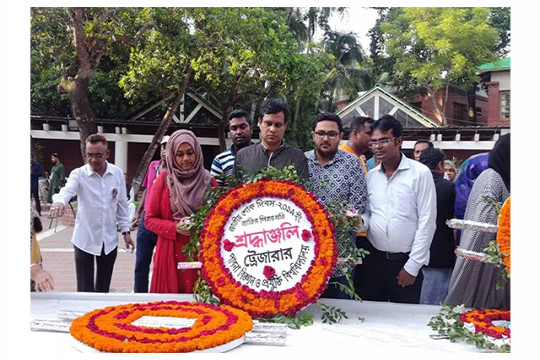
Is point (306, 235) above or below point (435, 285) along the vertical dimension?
above

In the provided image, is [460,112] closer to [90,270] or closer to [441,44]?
[441,44]

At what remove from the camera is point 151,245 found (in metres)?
3.53

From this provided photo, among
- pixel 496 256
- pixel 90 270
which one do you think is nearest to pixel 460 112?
pixel 90 270

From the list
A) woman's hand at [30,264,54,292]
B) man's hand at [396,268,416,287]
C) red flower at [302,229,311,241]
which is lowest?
man's hand at [396,268,416,287]

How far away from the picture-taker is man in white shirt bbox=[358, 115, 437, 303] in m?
2.69

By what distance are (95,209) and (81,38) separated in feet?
19.2

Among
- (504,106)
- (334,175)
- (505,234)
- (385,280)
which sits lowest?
(385,280)

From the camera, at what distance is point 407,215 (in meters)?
2.72

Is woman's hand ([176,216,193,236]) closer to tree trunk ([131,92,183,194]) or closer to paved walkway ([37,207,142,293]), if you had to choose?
paved walkway ([37,207,142,293])

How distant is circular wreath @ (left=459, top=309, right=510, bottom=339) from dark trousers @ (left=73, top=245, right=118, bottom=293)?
2.52m

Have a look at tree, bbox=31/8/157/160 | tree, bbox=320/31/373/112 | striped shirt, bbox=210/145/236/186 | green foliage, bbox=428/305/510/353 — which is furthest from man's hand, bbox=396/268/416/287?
tree, bbox=320/31/373/112

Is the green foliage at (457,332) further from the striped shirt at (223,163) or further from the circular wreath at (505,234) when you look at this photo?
the striped shirt at (223,163)

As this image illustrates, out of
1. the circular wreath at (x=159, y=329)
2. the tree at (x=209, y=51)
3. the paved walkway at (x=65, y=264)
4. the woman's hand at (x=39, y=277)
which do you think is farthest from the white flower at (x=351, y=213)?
the tree at (x=209, y=51)

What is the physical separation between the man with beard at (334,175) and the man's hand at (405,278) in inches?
10.5
